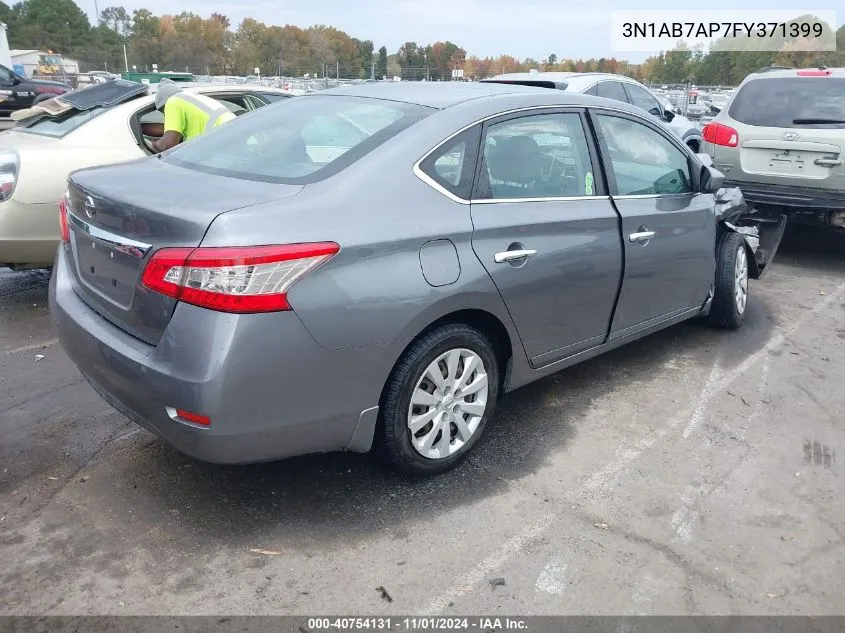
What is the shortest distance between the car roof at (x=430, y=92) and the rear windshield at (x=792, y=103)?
4631 millimetres

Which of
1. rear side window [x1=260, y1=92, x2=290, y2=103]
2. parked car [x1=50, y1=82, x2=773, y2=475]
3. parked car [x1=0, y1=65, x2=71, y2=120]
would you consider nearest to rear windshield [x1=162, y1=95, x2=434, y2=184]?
parked car [x1=50, y1=82, x2=773, y2=475]

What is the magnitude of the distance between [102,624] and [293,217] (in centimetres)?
149

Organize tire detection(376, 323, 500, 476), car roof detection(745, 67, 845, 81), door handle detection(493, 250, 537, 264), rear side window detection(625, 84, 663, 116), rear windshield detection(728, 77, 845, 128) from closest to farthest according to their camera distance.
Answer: tire detection(376, 323, 500, 476) → door handle detection(493, 250, 537, 264) → rear windshield detection(728, 77, 845, 128) → car roof detection(745, 67, 845, 81) → rear side window detection(625, 84, 663, 116)

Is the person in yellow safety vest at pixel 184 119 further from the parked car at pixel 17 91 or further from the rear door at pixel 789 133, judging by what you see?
the parked car at pixel 17 91

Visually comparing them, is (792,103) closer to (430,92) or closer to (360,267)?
(430,92)

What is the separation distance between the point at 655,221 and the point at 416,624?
8.71 ft

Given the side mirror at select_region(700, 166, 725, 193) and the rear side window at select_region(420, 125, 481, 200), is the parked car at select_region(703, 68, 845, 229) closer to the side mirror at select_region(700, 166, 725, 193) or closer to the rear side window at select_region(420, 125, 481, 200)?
the side mirror at select_region(700, 166, 725, 193)

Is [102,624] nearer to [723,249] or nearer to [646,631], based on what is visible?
[646,631]

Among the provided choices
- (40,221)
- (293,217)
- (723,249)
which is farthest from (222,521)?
(723,249)

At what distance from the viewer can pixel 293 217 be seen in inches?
103

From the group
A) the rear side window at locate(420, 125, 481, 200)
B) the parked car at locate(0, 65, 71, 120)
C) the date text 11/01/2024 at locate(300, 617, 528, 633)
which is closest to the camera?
the date text 11/01/2024 at locate(300, 617, 528, 633)

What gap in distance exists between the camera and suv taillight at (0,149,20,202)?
195 inches

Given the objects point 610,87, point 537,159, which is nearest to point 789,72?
point 610,87

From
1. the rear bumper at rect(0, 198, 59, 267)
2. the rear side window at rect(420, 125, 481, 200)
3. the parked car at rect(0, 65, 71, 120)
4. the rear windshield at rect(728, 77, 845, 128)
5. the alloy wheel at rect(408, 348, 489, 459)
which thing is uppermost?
the parked car at rect(0, 65, 71, 120)
